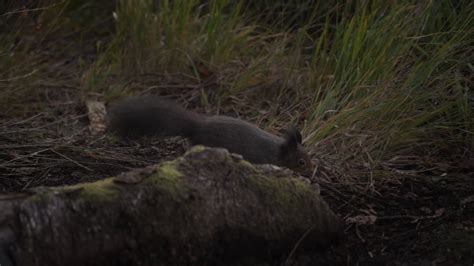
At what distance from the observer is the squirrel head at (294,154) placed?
443 centimetres

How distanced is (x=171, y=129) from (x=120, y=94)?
140 centimetres

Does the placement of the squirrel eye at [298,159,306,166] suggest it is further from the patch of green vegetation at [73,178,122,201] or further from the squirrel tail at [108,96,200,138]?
the patch of green vegetation at [73,178,122,201]

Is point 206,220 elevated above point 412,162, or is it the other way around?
point 206,220

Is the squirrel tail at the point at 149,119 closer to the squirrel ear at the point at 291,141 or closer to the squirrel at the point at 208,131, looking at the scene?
the squirrel at the point at 208,131

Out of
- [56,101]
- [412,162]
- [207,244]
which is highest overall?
[207,244]

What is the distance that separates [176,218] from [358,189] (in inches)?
48.7

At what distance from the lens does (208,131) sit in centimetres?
464

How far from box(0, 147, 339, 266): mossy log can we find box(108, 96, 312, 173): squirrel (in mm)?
806

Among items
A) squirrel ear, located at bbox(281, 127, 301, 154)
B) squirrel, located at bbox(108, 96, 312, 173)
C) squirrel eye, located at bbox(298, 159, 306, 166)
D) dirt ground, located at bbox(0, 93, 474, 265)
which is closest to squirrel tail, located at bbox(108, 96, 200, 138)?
squirrel, located at bbox(108, 96, 312, 173)

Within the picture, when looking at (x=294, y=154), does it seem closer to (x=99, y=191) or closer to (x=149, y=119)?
(x=149, y=119)

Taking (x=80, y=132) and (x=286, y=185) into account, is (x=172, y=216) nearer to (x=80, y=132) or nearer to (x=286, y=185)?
(x=286, y=185)

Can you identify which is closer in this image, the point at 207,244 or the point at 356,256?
the point at 207,244

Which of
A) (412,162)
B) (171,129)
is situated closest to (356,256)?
(412,162)

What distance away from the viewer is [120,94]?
6008 millimetres
